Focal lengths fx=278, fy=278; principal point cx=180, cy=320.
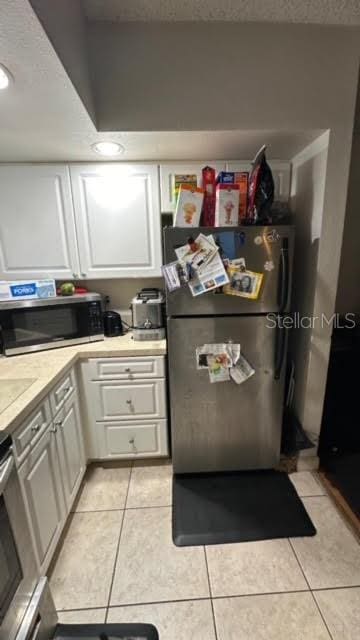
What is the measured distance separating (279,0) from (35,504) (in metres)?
2.46

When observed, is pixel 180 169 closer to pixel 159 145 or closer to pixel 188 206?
pixel 159 145

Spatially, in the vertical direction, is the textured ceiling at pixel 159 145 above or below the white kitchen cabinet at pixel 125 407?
above

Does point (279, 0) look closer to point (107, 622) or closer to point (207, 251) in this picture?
point (207, 251)

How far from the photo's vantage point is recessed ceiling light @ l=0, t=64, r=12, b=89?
38.7 inches

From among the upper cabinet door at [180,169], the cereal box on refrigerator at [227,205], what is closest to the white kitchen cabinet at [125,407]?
the cereal box on refrigerator at [227,205]

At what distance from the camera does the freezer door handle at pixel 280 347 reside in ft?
5.30

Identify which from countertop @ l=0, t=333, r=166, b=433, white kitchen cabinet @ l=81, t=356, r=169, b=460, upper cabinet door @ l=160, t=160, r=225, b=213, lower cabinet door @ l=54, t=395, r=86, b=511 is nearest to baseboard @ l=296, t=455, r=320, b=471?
white kitchen cabinet @ l=81, t=356, r=169, b=460

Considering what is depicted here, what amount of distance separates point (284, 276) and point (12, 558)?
1632 mm

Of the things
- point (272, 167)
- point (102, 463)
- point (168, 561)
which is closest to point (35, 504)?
point (168, 561)

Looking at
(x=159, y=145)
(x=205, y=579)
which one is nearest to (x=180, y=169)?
(x=159, y=145)

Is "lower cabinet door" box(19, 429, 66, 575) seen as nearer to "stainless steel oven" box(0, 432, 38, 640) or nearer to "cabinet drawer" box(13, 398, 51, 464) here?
"cabinet drawer" box(13, 398, 51, 464)

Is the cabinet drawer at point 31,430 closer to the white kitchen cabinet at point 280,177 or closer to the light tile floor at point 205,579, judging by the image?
the light tile floor at point 205,579

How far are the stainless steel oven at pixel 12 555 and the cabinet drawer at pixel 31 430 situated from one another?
0.43 feet

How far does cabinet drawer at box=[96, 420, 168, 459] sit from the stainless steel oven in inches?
35.5
